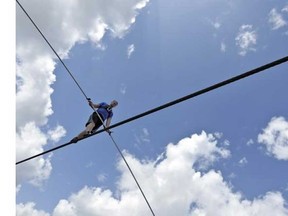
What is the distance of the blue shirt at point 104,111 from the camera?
10.3m

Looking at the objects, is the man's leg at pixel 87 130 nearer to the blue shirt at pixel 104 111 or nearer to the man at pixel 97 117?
the man at pixel 97 117

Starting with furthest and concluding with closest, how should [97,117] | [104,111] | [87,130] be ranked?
1. [104,111]
2. [97,117]
3. [87,130]

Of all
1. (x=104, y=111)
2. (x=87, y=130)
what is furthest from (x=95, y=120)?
(x=104, y=111)

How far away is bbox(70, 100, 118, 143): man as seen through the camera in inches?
383

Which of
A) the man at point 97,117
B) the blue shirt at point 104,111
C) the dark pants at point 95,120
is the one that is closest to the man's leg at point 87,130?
the man at point 97,117

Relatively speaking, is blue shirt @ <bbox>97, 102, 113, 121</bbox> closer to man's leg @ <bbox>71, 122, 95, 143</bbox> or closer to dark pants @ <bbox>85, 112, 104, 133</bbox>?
dark pants @ <bbox>85, 112, 104, 133</bbox>

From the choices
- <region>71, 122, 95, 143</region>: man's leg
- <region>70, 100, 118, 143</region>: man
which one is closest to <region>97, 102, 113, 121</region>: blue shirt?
<region>70, 100, 118, 143</region>: man

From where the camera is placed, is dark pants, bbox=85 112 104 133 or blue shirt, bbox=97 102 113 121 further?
blue shirt, bbox=97 102 113 121

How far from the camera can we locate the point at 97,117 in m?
9.95

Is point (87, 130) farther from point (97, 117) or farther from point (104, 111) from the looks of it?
point (104, 111)

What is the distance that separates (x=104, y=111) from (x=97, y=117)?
498 millimetres

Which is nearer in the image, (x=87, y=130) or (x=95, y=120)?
(x=87, y=130)

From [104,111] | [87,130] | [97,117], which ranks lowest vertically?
[87,130]
